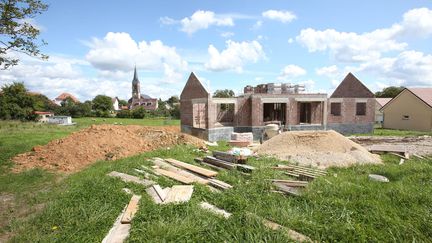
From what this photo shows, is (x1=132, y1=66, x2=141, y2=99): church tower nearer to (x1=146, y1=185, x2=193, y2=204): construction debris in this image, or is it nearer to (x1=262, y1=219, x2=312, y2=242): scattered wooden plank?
(x1=146, y1=185, x2=193, y2=204): construction debris

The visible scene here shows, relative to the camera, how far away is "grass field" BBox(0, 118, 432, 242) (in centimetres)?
376

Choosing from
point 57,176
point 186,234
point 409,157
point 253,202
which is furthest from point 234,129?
point 186,234

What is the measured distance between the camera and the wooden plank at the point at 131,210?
4.30 meters

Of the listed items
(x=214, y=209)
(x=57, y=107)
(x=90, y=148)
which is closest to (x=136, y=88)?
(x=57, y=107)

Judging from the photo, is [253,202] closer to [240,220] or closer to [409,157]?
[240,220]

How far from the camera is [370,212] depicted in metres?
4.38

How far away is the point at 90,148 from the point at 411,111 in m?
30.2

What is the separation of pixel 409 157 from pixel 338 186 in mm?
7047

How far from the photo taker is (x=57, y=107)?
5597cm

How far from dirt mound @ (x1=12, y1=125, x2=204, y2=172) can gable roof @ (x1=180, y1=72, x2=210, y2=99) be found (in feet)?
14.9

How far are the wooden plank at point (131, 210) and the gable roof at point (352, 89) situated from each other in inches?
962

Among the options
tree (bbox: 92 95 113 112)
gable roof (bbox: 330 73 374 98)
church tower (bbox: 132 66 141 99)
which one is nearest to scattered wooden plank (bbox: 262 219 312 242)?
gable roof (bbox: 330 73 374 98)

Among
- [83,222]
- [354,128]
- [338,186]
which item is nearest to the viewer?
[83,222]

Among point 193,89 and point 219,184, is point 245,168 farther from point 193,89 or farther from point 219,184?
point 193,89
